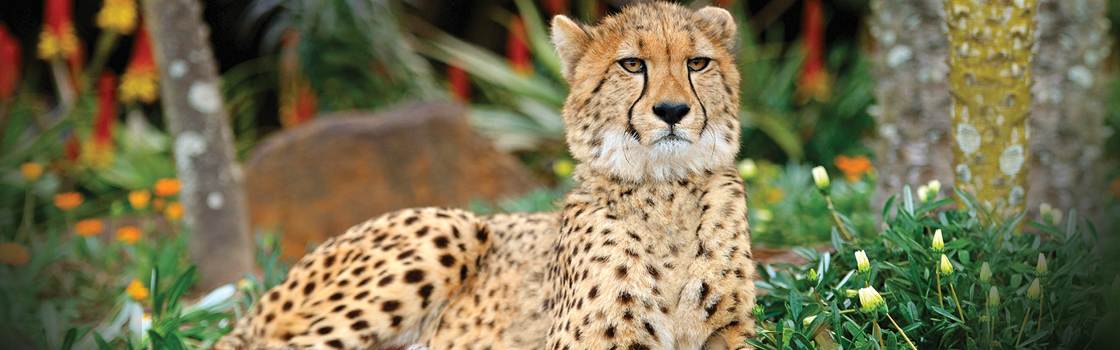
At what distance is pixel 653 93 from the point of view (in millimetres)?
2318

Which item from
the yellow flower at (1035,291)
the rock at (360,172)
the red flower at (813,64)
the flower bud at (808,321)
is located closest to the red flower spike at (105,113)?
the rock at (360,172)

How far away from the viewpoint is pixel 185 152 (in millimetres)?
4527

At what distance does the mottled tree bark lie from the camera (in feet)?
12.6

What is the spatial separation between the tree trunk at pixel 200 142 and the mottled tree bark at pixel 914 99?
12.1ft

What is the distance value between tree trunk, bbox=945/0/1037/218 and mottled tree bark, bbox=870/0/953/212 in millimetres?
962

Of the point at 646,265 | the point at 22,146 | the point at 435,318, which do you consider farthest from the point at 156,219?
the point at 646,265

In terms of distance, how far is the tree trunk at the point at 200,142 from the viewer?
14.5ft

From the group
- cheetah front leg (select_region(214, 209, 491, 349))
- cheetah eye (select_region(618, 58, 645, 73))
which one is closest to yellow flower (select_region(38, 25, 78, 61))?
cheetah front leg (select_region(214, 209, 491, 349))

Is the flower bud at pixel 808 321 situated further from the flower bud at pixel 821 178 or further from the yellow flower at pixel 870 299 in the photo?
the flower bud at pixel 821 178

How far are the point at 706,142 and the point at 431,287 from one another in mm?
1230

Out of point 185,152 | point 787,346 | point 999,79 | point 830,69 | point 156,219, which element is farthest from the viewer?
point 830,69

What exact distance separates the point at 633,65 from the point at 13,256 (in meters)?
4.28

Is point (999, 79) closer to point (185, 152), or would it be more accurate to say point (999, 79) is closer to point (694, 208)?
point (694, 208)

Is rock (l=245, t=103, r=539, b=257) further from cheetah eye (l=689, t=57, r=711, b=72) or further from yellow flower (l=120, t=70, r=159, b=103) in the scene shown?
cheetah eye (l=689, t=57, r=711, b=72)
